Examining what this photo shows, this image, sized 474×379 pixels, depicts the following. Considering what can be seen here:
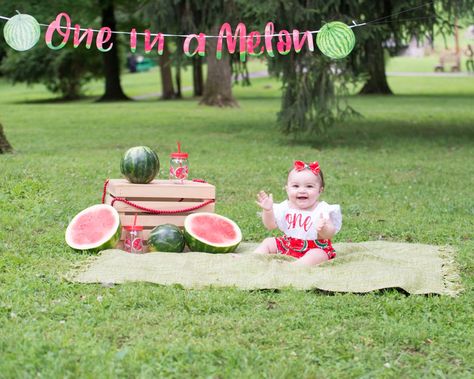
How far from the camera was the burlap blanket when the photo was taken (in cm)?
580

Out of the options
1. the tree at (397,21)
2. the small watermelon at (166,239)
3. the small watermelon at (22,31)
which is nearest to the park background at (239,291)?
the small watermelon at (166,239)

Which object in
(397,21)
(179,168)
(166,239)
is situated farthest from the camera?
(397,21)

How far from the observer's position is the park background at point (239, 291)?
4359mm

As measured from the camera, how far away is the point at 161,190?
713 centimetres

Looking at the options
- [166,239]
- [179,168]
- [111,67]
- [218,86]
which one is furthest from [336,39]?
[111,67]

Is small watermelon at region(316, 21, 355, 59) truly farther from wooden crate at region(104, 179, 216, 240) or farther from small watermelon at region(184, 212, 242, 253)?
small watermelon at region(184, 212, 242, 253)

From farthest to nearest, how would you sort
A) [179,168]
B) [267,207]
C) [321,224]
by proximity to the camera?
[179,168], [267,207], [321,224]

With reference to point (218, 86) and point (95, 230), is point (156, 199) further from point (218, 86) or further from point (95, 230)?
point (218, 86)

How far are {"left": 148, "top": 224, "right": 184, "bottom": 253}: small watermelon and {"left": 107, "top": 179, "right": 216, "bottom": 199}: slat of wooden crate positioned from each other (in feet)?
1.08

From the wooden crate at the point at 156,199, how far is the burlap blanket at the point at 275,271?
0.52m

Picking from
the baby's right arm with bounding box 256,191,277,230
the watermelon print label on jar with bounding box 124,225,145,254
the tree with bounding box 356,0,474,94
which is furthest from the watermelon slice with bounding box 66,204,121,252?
the tree with bounding box 356,0,474,94

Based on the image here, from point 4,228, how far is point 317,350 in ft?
14.2

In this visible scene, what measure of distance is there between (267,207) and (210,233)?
29.6 inches

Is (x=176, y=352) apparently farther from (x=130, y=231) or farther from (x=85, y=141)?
(x=85, y=141)
